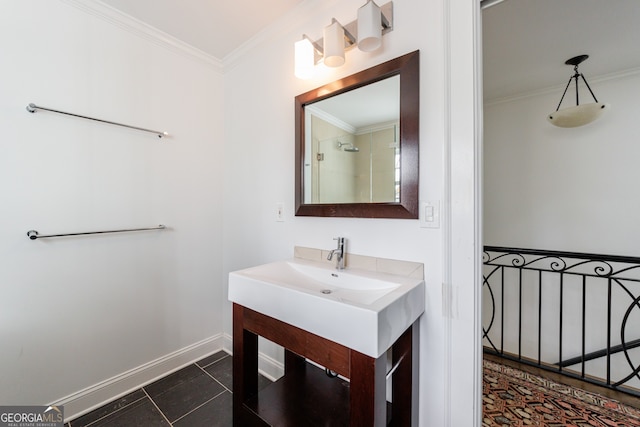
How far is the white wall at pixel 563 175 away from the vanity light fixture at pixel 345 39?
7.49 feet

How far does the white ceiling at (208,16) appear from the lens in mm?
1422

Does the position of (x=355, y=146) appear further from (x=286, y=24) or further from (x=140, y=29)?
(x=140, y=29)

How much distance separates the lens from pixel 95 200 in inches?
56.3

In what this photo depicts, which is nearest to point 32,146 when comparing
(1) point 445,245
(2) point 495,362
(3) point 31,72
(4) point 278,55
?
(3) point 31,72

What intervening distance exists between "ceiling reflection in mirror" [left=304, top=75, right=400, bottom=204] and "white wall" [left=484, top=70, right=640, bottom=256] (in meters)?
2.24

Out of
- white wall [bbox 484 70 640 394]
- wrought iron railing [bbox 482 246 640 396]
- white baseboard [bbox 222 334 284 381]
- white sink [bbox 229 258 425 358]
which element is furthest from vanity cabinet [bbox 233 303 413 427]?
white wall [bbox 484 70 640 394]

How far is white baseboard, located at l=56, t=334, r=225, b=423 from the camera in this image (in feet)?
4.42

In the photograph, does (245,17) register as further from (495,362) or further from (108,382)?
(495,362)

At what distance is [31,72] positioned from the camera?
123cm

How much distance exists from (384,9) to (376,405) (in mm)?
1645

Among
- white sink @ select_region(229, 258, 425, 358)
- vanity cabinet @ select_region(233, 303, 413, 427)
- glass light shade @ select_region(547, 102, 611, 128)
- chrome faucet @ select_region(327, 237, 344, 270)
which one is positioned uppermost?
glass light shade @ select_region(547, 102, 611, 128)

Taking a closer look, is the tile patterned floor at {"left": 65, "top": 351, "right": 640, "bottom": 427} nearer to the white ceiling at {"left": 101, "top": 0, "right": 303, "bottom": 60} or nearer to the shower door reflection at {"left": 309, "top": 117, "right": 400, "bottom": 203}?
the shower door reflection at {"left": 309, "top": 117, "right": 400, "bottom": 203}

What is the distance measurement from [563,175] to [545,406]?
2.04 meters

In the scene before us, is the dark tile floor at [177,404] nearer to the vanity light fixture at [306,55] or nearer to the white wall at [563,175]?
the vanity light fixture at [306,55]
